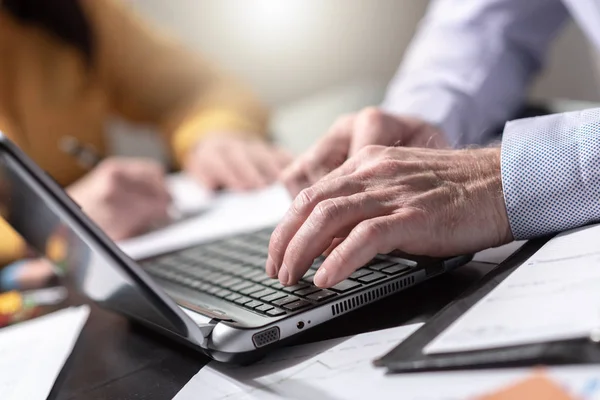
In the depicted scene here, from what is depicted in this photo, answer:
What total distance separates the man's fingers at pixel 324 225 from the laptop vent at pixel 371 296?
0.04m

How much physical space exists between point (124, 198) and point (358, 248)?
2.15ft

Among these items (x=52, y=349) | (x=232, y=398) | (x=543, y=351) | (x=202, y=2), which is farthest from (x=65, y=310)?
(x=202, y=2)

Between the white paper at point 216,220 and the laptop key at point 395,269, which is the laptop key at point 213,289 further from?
the white paper at point 216,220

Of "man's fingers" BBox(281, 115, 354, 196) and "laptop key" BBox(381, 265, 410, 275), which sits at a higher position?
"man's fingers" BBox(281, 115, 354, 196)

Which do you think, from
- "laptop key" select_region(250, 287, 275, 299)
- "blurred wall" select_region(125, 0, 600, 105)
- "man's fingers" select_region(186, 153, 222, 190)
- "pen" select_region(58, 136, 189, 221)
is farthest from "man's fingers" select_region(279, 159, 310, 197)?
"blurred wall" select_region(125, 0, 600, 105)

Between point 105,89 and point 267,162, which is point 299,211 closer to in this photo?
point 267,162

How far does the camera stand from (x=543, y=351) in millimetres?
322

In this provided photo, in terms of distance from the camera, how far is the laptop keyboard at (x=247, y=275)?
0.47 metres

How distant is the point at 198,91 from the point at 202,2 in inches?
Result: 27.0

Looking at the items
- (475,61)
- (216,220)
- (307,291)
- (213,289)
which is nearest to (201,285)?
(213,289)

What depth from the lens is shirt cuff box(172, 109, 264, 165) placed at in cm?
139

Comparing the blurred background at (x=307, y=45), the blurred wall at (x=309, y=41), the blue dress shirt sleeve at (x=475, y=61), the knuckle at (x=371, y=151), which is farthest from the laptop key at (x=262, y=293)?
the blurred wall at (x=309, y=41)

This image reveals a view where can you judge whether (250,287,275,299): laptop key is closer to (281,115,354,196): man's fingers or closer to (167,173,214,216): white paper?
(281,115,354,196): man's fingers

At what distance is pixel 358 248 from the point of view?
445mm
